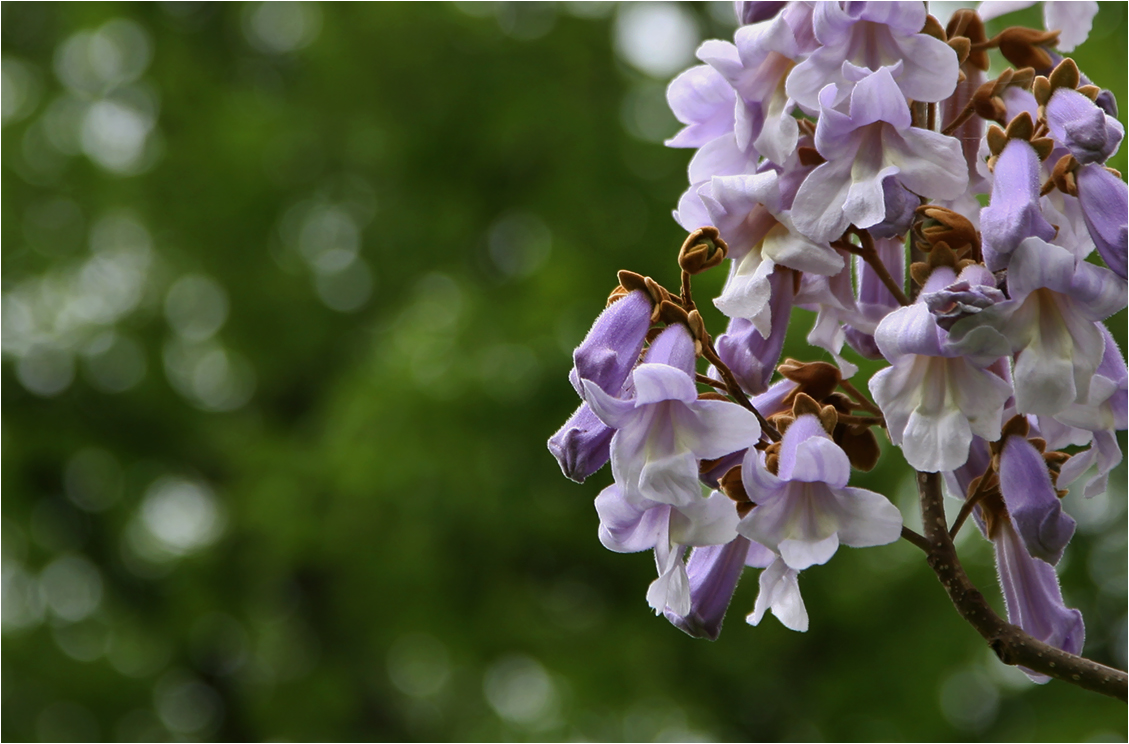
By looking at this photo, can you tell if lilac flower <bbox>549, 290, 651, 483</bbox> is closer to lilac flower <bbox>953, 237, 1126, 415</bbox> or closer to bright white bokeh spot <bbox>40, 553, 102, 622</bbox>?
lilac flower <bbox>953, 237, 1126, 415</bbox>

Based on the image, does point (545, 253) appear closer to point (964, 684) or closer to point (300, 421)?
point (300, 421)

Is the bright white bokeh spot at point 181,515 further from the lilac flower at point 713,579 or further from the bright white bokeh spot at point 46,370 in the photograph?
the lilac flower at point 713,579

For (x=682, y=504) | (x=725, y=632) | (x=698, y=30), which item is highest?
(x=682, y=504)

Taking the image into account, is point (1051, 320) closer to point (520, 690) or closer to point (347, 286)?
point (520, 690)

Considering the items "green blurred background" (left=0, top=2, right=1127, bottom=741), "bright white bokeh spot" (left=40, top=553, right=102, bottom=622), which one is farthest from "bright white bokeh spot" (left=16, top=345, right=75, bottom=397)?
"bright white bokeh spot" (left=40, top=553, right=102, bottom=622)

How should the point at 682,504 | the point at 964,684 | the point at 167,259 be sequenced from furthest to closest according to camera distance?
the point at 167,259
the point at 964,684
the point at 682,504

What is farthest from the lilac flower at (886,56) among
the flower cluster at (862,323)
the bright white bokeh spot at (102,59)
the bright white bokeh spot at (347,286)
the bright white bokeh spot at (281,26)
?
the bright white bokeh spot at (102,59)

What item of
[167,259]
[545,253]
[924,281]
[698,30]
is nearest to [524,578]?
[545,253]
